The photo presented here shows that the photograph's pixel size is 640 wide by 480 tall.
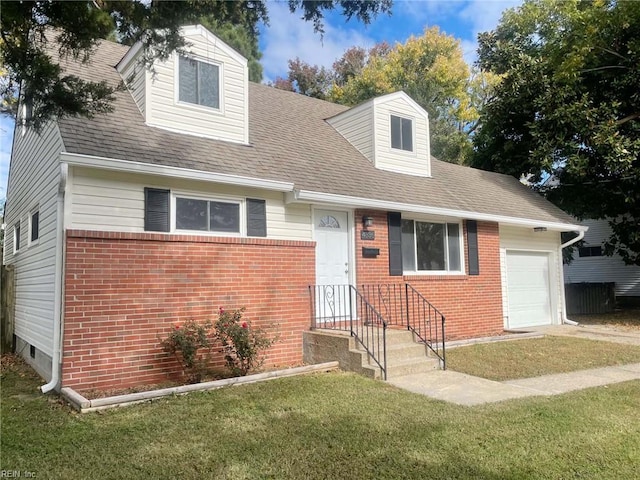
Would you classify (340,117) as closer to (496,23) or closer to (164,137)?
(164,137)

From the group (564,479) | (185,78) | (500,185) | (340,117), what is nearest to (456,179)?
(500,185)

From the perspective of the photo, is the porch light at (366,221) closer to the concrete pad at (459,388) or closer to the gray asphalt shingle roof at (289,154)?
the gray asphalt shingle roof at (289,154)

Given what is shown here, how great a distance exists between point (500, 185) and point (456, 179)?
93.4 inches

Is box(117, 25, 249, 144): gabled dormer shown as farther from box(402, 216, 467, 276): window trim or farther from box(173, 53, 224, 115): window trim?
box(402, 216, 467, 276): window trim

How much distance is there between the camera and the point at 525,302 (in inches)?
516

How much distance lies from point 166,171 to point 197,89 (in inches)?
90.0

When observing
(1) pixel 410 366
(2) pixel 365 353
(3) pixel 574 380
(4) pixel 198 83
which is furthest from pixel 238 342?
(3) pixel 574 380

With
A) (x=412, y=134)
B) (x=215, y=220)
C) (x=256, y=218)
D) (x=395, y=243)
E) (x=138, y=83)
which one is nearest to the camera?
(x=215, y=220)

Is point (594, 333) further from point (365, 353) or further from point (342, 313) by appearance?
point (365, 353)

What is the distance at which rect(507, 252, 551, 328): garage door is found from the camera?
12.8 meters

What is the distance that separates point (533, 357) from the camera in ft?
27.6

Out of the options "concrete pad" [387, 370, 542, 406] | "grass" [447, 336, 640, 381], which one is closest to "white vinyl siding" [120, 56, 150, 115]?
"concrete pad" [387, 370, 542, 406]

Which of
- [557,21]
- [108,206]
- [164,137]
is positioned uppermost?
[557,21]

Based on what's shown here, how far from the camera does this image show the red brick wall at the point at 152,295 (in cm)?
609
